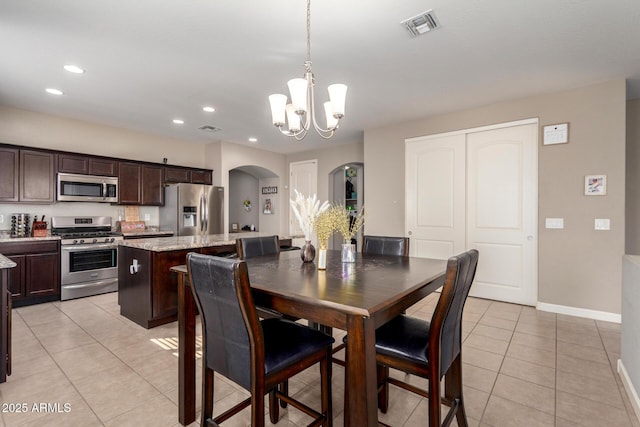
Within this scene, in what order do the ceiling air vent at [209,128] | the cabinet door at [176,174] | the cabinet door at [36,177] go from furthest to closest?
the cabinet door at [176,174]
the ceiling air vent at [209,128]
the cabinet door at [36,177]

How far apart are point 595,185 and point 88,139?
6.90 metres

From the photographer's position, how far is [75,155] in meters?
4.45

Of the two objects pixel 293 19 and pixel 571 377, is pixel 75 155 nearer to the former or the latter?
pixel 293 19

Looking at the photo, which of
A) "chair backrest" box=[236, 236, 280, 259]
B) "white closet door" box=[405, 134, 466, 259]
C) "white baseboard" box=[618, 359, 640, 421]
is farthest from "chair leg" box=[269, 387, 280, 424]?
"white closet door" box=[405, 134, 466, 259]

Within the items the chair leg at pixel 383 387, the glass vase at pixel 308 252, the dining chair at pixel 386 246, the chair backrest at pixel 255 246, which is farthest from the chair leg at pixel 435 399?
the chair backrest at pixel 255 246

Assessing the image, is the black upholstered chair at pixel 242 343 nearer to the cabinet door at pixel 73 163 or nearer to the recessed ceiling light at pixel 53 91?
the recessed ceiling light at pixel 53 91

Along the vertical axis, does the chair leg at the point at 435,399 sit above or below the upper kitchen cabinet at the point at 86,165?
below

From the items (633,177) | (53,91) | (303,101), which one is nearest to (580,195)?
(633,177)

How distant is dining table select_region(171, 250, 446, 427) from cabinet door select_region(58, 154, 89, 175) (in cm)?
393

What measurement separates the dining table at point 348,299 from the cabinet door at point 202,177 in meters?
4.21

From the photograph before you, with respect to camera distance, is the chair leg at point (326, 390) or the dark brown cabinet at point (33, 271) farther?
the dark brown cabinet at point (33, 271)

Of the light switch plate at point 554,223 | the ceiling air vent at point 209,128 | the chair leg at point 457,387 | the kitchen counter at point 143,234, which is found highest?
the ceiling air vent at point 209,128

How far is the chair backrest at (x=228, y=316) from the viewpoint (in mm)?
1232

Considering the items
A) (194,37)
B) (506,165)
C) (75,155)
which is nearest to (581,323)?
(506,165)
